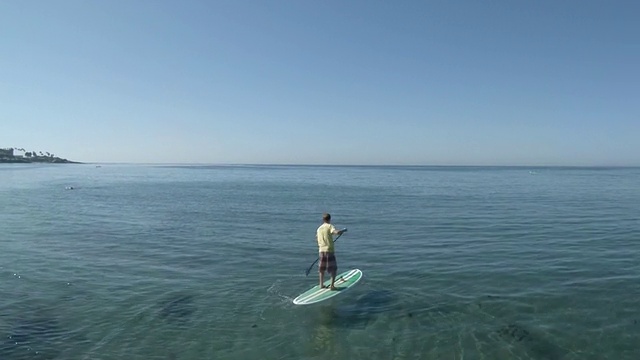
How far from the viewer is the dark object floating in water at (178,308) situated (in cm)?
1575

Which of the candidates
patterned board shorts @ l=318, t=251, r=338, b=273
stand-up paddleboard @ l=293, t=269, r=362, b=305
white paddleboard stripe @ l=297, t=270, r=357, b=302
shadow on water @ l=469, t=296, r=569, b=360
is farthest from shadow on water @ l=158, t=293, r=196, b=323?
shadow on water @ l=469, t=296, r=569, b=360

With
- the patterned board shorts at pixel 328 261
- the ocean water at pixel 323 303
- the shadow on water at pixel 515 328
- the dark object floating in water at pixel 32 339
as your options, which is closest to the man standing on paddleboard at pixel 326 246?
the patterned board shorts at pixel 328 261

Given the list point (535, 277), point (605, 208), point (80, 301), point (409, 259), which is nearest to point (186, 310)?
point (80, 301)

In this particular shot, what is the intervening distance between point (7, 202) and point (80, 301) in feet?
164

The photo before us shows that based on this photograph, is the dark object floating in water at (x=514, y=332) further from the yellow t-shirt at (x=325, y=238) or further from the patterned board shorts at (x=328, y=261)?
the yellow t-shirt at (x=325, y=238)

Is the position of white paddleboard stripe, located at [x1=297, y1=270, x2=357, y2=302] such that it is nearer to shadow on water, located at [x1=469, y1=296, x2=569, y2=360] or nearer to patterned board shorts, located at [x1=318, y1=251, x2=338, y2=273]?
patterned board shorts, located at [x1=318, y1=251, x2=338, y2=273]

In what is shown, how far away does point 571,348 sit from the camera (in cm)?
1277

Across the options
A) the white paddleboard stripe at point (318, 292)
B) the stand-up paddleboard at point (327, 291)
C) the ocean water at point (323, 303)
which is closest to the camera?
the ocean water at point (323, 303)

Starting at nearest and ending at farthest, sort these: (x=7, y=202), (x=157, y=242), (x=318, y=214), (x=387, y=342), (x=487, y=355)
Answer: (x=487, y=355), (x=387, y=342), (x=157, y=242), (x=318, y=214), (x=7, y=202)

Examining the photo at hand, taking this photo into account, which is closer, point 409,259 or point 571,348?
point 571,348

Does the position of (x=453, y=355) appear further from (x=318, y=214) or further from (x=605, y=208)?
(x=605, y=208)

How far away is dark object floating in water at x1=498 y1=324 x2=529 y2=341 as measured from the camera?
13469 millimetres

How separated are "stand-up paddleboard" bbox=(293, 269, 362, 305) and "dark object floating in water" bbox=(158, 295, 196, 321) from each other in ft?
12.7

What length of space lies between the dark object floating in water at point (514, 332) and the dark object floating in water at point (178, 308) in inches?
409
